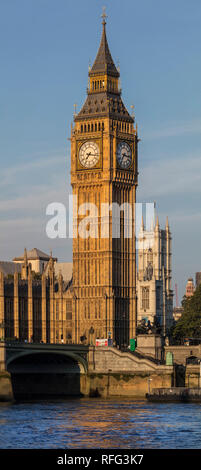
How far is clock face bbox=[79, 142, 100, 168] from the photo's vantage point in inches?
6732

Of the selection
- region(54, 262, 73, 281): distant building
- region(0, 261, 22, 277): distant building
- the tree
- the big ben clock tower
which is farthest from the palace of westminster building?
region(0, 261, 22, 277): distant building

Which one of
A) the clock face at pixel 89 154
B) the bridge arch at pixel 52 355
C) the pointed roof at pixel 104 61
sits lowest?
the bridge arch at pixel 52 355

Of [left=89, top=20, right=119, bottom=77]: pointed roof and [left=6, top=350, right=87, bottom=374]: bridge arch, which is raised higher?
[left=89, top=20, right=119, bottom=77]: pointed roof

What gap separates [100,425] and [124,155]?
71.7 m

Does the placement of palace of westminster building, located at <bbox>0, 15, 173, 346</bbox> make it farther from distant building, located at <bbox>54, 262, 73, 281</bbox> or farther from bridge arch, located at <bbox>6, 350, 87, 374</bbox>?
bridge arch, located at <bbox>6, 350, 87, 374</bbox>

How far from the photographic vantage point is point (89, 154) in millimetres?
171625

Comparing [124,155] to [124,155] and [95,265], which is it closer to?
[124,155]

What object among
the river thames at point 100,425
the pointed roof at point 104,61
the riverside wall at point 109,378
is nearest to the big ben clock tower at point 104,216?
the pointed roof at point 104,61

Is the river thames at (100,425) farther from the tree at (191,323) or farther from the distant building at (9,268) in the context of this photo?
the distant building at (9,268)

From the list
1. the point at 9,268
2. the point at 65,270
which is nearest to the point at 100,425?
the point at 65,270

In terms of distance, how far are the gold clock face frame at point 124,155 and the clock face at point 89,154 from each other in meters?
2.76

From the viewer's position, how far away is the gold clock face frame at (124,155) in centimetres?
17188
